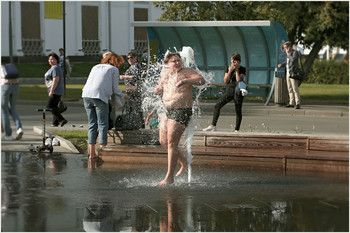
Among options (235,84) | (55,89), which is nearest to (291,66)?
(235,84)

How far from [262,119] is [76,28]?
1430 inches

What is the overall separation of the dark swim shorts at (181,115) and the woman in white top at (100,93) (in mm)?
2310

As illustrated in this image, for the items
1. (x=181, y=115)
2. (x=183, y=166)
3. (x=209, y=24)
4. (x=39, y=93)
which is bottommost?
(x=183, y=166)

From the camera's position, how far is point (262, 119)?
2014 cm

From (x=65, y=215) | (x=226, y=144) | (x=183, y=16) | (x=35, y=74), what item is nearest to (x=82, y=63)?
(x=35, y=74)

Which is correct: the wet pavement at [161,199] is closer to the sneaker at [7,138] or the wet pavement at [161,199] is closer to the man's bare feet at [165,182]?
the man's bare feet at [165,182]

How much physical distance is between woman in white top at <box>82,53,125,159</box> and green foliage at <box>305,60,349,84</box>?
34542 millimetres

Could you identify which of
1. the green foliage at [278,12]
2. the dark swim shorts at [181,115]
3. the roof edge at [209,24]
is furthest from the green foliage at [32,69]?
the dark swim shorts at [181,115]

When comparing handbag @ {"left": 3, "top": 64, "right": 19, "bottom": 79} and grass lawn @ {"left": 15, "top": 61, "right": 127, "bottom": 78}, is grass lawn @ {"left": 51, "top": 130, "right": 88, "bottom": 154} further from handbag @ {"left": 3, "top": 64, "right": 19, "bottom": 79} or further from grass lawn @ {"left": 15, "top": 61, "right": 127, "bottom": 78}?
grass lawn @ {"left": 15, "top": 61, "right": 127, "bottom": 78}

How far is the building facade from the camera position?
51438 millimetres

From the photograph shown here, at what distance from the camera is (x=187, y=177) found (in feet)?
35.1

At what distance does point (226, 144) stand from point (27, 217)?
5227 mm

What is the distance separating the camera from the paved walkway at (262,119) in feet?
54.6

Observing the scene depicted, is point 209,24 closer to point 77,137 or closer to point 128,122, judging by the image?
point 77,137
